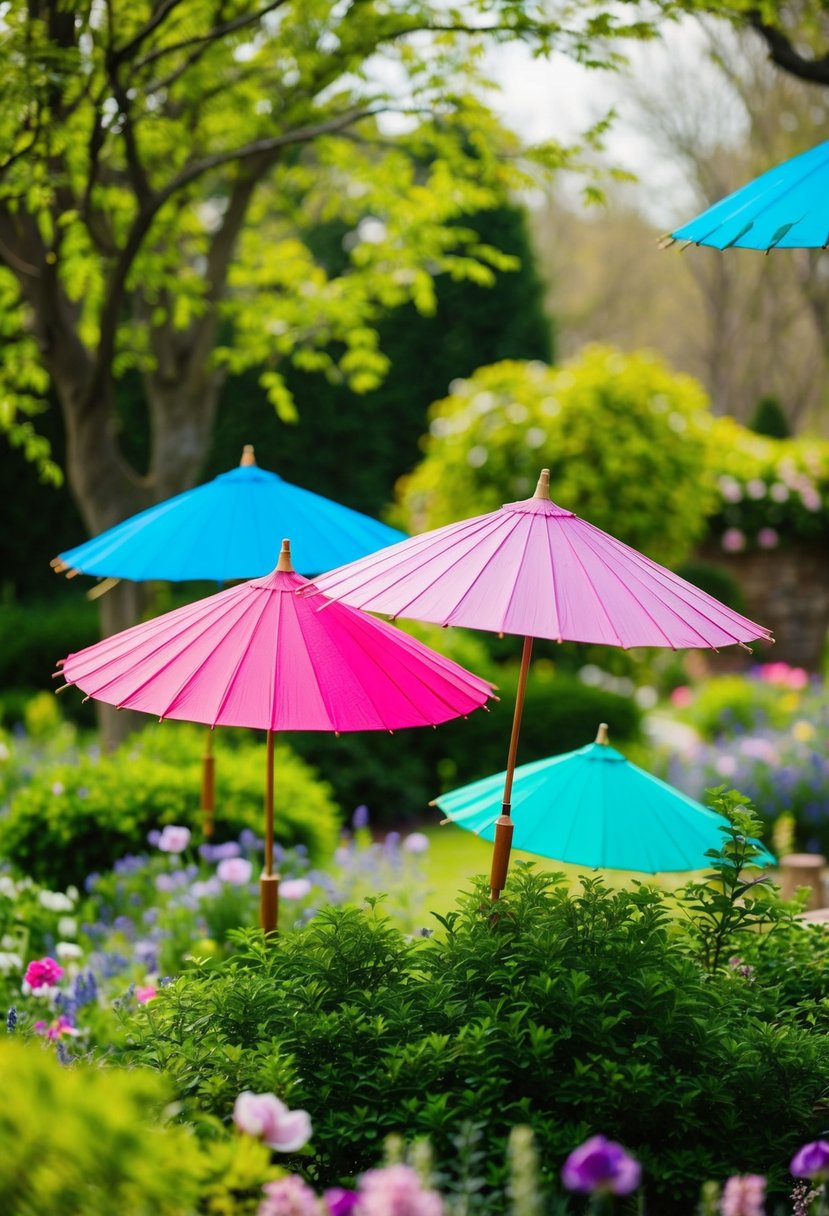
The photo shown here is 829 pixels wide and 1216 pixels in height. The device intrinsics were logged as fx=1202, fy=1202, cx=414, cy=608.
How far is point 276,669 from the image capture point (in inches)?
120

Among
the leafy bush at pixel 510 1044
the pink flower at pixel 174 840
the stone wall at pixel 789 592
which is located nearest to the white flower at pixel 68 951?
the pink flower at pixel 174 840

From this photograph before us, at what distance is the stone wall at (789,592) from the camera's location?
13930 millimetres

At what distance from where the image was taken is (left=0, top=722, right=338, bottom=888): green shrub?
17.6 feet

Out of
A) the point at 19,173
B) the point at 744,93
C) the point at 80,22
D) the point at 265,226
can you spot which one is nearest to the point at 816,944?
the point at 19,173

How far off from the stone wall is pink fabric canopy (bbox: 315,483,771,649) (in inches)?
440

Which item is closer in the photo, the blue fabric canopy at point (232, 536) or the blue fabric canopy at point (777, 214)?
the blue fabric canopy at point (777, 214)

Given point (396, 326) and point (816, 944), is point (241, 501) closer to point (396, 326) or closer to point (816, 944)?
point (816, 944)

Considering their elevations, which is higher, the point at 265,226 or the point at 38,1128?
the point at 265,226

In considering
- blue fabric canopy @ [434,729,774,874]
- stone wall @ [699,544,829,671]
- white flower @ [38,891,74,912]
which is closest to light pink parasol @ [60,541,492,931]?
blue fabric canopy @ [434,729,774,874]

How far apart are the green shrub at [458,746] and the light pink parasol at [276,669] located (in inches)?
170

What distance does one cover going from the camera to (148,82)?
584cm

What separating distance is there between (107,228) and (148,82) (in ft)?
3.11

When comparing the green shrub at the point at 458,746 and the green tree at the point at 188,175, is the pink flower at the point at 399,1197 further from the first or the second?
the green shrub at the point at 458,746

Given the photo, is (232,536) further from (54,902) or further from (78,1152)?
(78,1152)
